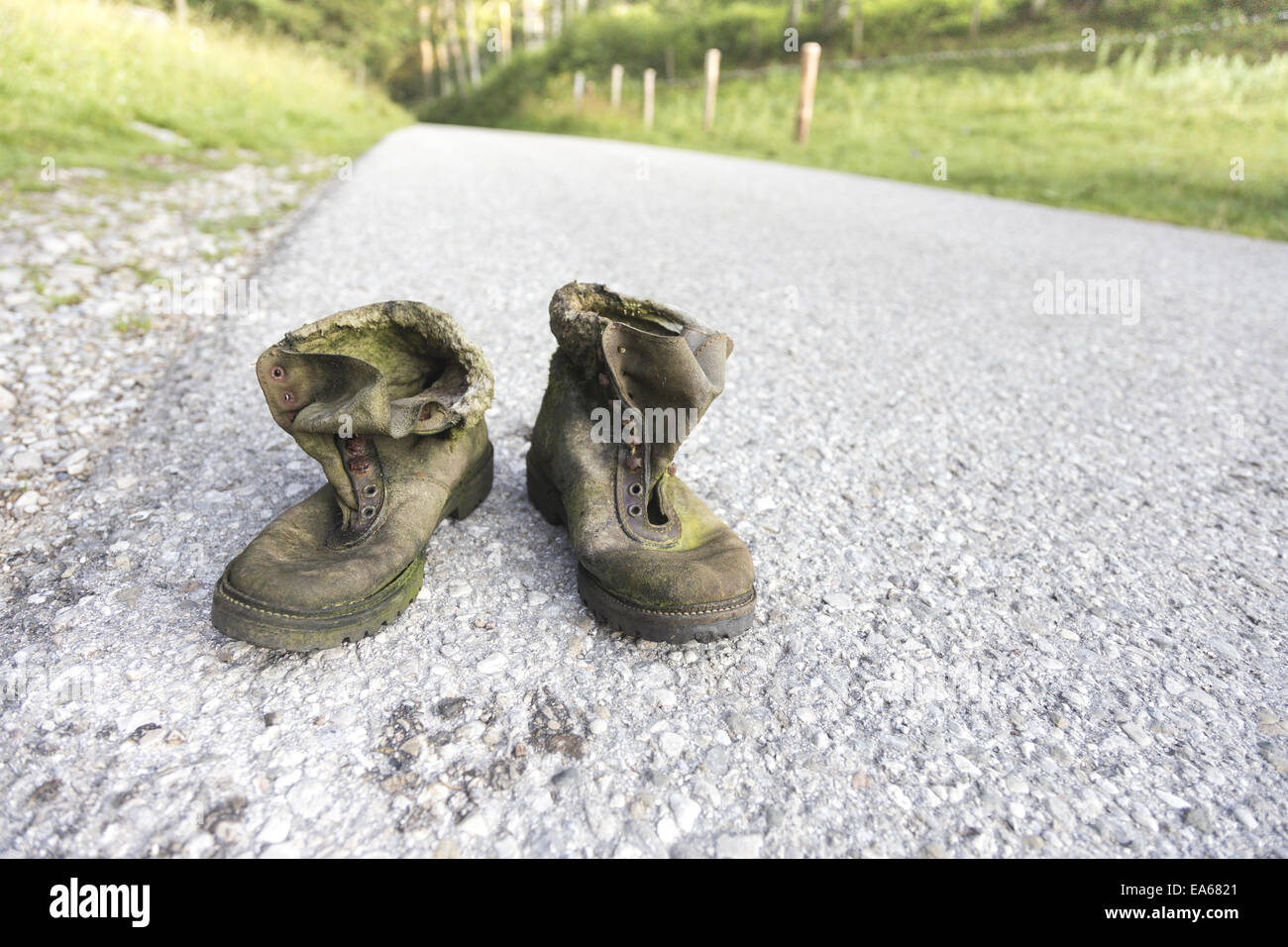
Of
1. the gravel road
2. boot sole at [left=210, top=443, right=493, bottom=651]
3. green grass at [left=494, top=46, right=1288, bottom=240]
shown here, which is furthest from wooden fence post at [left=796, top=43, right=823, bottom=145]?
boot sole at [left=210, top=443, right=493, bottom=651]

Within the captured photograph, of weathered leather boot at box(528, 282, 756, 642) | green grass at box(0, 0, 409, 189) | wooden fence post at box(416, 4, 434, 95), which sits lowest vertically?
weathered leather boot at box(528, 282, 756, 642)

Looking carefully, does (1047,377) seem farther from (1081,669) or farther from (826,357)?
(1081,669)

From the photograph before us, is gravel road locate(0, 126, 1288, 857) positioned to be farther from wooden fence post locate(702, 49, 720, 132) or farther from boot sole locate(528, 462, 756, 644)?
wooden fence post locate(702, 49, 720, 132)

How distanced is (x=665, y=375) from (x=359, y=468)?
0.80 m

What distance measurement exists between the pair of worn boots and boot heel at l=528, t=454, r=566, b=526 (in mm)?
14

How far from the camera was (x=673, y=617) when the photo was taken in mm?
1694

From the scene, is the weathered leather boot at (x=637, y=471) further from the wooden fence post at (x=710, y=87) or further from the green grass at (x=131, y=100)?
the wooden fence post at (x=710, y=87)

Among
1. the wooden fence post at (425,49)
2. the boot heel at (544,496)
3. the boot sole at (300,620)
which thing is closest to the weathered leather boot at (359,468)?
the boot sole at (300,620)

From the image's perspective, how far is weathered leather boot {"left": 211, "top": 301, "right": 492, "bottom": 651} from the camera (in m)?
1.60

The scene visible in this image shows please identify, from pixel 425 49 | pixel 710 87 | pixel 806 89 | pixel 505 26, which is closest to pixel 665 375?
pixel 806 89

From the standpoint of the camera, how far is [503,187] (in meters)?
7.53

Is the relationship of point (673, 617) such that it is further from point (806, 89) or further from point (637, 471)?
point (806, 89)

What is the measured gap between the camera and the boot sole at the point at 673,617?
1696mm


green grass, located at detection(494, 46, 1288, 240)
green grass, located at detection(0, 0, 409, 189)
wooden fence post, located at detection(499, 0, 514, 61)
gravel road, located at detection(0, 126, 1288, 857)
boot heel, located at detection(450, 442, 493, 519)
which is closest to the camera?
gravel road, located at detection(0, 126, 1288, 857)
